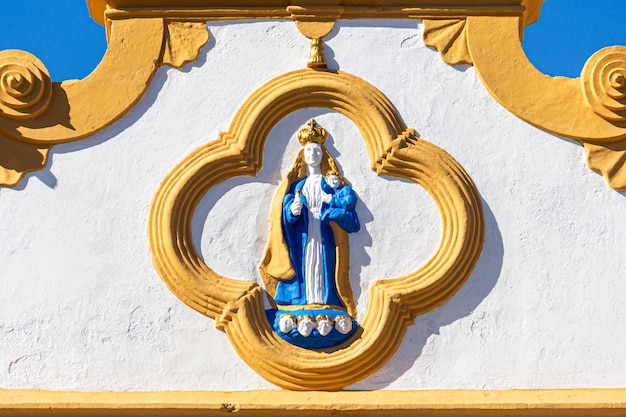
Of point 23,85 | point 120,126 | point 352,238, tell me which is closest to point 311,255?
point 352,238

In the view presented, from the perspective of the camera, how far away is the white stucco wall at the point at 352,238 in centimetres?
1134

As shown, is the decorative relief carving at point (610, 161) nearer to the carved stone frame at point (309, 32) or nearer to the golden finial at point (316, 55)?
the carved stone frame at point (309, 32)

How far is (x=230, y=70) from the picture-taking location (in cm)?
1204

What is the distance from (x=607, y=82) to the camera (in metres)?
11.9

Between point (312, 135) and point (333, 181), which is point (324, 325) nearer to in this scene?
point (333, 181)

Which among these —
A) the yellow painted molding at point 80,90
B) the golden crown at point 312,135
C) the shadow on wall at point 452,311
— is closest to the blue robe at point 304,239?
the golden crown at point 312,135

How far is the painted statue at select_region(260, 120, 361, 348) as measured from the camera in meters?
11.4

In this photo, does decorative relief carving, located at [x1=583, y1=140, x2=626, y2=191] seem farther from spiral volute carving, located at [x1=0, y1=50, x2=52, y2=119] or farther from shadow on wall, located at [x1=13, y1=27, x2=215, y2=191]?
spiral volute carving, located at [x1=0, y1=50, x2=52, y2=119]

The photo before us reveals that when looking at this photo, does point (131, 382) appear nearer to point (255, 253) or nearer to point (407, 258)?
point (255, 253)

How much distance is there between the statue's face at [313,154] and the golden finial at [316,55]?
547 millimetres

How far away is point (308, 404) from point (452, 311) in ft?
3.57

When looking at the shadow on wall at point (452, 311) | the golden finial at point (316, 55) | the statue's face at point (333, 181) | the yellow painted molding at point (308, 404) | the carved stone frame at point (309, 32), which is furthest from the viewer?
the golden finial at point (316, 55)

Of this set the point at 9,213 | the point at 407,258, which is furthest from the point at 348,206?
the point at 9,213

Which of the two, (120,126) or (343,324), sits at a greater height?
(120,126)
